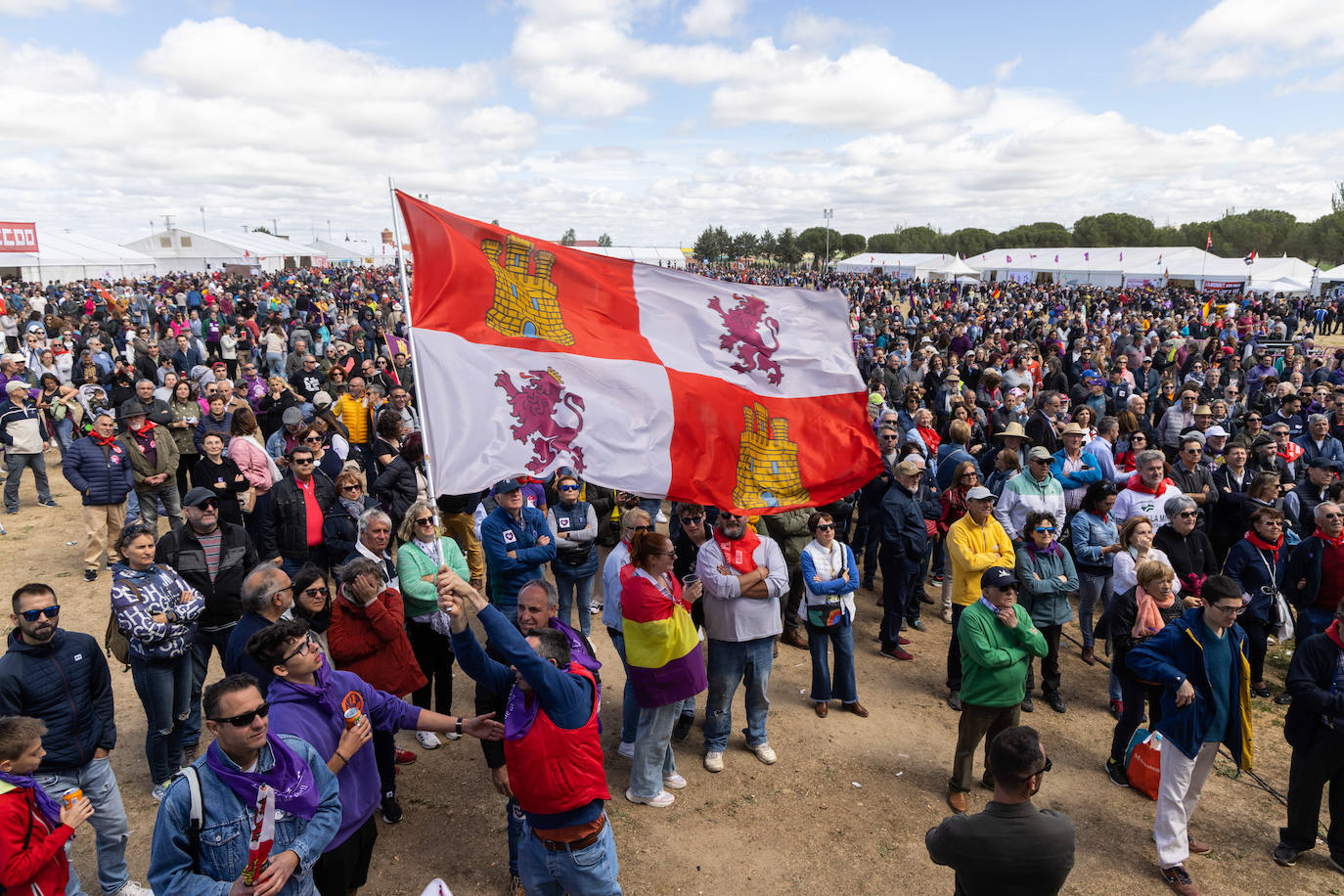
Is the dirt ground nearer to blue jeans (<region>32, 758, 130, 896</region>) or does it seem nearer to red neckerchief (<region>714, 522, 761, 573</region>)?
blue jeans (<region>32, 758, 130, 896</region>)

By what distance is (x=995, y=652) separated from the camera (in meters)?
4.96

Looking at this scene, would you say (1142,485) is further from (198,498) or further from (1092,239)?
(1092,239)

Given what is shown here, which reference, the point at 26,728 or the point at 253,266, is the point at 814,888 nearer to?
the point at 26,728

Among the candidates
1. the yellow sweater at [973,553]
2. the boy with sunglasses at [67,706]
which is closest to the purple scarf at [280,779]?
the boy with sunglasses at [67,706]

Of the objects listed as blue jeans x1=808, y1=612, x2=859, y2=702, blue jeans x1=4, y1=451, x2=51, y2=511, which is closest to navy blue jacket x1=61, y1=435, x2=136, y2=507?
blue jeans x1=4, y1=451, x2=51, y2=511

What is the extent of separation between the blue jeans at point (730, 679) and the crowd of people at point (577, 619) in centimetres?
3

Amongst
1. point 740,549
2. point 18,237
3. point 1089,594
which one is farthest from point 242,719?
point 18,237

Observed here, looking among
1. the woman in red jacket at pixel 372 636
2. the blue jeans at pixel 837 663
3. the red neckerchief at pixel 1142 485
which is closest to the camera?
A: the woman in red jacket at pixel 372 636

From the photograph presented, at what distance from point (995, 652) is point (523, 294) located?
3.71 meters

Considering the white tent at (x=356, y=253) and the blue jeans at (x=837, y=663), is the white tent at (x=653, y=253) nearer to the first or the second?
the white tent at (x=356, y=253)

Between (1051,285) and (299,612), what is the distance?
52.7 m

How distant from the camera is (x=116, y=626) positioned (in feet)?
15.7

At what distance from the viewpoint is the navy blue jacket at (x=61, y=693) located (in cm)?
386

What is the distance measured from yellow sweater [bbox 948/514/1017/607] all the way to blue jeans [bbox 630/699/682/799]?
2.71 m
